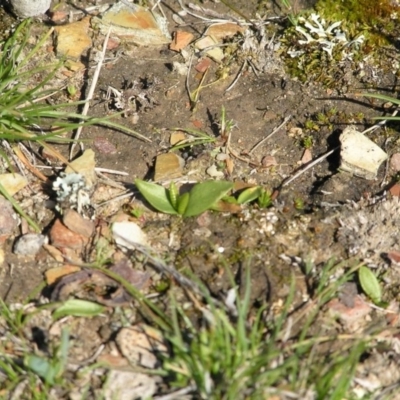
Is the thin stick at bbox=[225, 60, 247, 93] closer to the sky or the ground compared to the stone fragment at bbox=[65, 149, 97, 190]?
closer to the sky

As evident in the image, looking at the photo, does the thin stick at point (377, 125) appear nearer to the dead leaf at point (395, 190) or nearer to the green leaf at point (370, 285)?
the dead leaf at point (395, 190)

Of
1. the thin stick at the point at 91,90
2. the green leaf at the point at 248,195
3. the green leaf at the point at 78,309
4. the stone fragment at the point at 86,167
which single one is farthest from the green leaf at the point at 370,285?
the thin stick at the point at 91,90

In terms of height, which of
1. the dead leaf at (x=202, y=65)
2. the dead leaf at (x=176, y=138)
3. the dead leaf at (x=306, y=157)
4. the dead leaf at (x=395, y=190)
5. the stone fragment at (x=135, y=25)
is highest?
the stone fragment at (x=135, y=25)

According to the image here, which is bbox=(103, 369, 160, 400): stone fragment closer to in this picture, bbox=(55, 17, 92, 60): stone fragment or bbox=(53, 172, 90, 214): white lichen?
bbox=(53, 172, 90, 214): white lichen

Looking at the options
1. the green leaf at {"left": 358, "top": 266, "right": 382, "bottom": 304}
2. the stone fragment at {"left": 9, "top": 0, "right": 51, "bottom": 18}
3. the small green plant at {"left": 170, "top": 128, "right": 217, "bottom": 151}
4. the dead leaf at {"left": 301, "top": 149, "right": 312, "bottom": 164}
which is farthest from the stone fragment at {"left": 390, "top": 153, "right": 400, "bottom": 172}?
the stone fragment at {"left": 9, "top": 0, "right": 51, "bottom": 18}

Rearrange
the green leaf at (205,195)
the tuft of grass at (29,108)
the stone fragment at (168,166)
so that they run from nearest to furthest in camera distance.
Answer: the green leaf at (205,195)
the tuft of grass at (29,108)
the stone fragment at (168,166)
